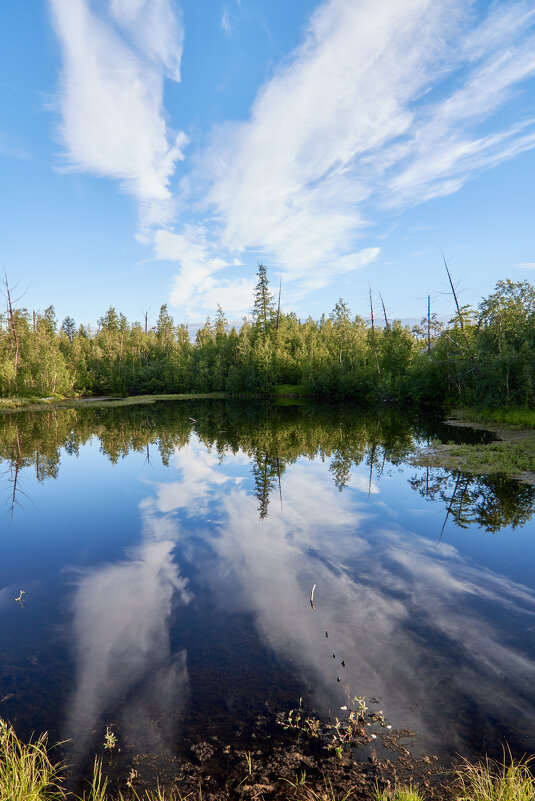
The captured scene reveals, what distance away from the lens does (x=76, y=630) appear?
345 inches

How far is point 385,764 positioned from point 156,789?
2.99m

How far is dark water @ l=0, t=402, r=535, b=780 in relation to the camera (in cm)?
641

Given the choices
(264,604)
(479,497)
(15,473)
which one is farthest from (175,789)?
(15,473)

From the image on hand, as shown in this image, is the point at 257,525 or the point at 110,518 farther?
the point at 110,518

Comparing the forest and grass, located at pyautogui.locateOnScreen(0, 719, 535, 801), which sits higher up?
the forest

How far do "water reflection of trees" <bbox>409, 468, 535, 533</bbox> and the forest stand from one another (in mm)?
15902

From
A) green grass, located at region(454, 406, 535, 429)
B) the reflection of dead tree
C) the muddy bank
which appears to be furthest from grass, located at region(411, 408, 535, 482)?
the reflection of dead tree

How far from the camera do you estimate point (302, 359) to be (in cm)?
8269

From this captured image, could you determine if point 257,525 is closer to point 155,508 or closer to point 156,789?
point 155,508

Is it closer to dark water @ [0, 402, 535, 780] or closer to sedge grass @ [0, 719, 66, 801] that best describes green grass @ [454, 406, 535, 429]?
dark water @ [0, 402, 535, 780]

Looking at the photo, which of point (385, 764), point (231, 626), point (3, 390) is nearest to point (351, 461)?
point (231, 626)

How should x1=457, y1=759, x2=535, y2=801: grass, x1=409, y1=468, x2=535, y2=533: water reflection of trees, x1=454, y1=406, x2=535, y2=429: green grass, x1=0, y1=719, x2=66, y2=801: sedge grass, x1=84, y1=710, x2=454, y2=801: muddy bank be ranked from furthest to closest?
x1=454, y1=406, x2=535, y2=429: green grass < x1=409, y1=468, x2=535, y2=533: water reflection of trees < x1=84, y1=710, x2=454, y2=801: muddy bank < x1=0, y1=719, x2=66, y2=801: sedge grass < x1=457, y1=759, x2=535, y2=801: grass

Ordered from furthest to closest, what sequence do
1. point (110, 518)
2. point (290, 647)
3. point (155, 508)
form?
1. point (155, 508)
2. point (110, 518)
3. point (290, 647)

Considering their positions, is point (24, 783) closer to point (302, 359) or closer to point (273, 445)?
point (273, 445)
